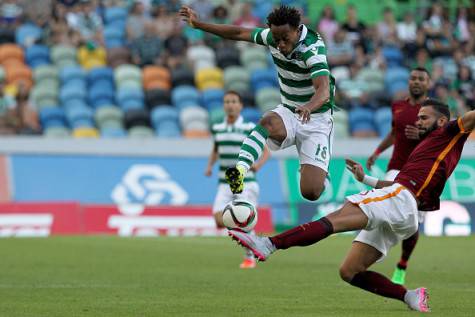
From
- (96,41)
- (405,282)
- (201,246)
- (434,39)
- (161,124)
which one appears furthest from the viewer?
(434,39)

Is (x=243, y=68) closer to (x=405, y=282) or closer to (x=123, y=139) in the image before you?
(x=123, y=139)

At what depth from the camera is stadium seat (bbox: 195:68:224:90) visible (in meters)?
26.6

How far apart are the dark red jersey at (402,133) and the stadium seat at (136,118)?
39.5 ft

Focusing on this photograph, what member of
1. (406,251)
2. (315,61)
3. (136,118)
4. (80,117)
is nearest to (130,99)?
(136,118)

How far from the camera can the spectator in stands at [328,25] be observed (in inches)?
1096

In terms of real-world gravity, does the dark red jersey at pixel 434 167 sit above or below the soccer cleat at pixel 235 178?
above

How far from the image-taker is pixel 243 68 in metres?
27.1

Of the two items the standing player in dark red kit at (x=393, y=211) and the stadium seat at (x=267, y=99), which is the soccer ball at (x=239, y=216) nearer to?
the standing player in dark red kit at (x=393, y=211)

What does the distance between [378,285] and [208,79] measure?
1719 centimetres

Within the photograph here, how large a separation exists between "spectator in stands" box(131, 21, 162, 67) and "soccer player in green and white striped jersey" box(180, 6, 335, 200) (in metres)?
15.5

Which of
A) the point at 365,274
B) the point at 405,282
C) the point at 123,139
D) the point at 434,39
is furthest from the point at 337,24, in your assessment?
the point at 365,274

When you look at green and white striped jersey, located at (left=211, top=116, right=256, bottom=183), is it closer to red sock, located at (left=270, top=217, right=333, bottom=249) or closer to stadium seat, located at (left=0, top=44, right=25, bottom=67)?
red sock, located at (left=270, top=217, right=333, bottom=249)

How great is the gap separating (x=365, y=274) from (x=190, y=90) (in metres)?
16.7

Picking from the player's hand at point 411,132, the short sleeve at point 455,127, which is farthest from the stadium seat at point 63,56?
the short sleeve at point 455,127
